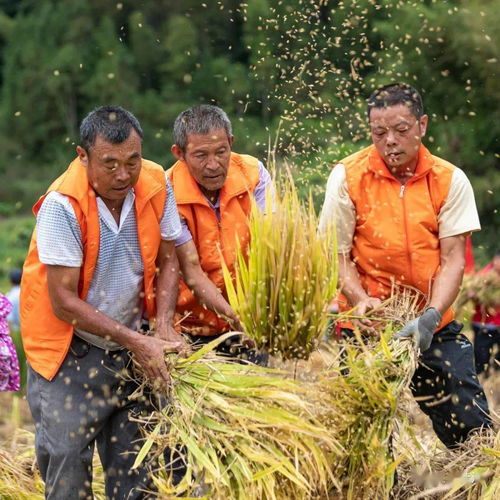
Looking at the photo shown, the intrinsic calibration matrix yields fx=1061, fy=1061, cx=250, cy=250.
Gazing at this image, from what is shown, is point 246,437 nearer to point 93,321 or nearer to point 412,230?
point 93,321

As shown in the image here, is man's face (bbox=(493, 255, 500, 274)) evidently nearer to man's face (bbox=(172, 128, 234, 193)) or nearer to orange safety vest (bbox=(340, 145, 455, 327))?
orange safety vest (bbox=(340, 145, 455, 327))

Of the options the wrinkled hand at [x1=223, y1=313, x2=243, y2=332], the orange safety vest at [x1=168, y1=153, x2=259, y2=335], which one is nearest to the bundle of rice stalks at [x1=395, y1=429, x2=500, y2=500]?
the wrinkled hand at [x1=223, y1=313, x2=243, y2=332]

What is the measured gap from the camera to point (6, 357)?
457 cm

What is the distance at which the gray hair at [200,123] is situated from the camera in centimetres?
444

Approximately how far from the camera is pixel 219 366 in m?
4.05

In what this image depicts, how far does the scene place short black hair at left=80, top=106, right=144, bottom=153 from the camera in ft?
12.9

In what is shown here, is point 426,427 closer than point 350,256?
No

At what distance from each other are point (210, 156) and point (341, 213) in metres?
0.62

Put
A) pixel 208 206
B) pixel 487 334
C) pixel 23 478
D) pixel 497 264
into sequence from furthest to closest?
pixel 497 264, pixel 487 334, pixel 23 478, pixel 208 206

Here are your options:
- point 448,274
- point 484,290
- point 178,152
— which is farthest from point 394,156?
point 484,290

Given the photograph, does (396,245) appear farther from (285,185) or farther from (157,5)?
(157,5)

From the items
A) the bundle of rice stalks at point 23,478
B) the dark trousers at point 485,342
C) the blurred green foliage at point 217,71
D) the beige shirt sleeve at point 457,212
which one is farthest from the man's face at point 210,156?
the blurred green foliage at point 217,71

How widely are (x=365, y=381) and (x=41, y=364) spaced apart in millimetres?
1275

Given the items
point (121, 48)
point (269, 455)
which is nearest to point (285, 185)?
point (269, 455)
